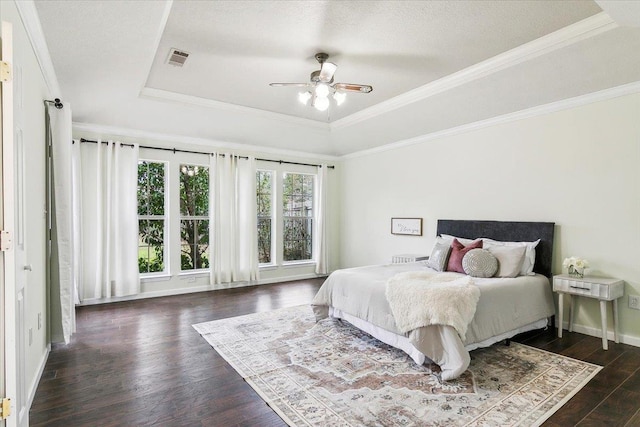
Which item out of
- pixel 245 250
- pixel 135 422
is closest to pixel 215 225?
pixel 245 250

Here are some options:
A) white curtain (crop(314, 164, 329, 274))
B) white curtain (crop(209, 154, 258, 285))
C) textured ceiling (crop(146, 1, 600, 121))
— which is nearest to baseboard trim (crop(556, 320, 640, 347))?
textured ceiling (crop(146, 1, 600, 121))

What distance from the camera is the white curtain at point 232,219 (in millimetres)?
5895

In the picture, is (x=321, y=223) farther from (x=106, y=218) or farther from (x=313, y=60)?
(x=313, y=60)

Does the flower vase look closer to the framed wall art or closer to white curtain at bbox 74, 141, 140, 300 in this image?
the framed wall art

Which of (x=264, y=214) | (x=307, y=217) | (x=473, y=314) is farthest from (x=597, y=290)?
(x=264, y=214)

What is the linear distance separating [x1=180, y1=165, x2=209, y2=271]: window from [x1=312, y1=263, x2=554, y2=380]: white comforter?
9.16ft

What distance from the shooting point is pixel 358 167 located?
22.9 feet

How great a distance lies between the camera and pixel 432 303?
2846 millimetres

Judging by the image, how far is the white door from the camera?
5.53 feet

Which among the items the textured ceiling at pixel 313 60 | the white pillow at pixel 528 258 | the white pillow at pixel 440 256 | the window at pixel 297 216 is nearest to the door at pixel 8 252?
the textured ceiling at pixel 313 60

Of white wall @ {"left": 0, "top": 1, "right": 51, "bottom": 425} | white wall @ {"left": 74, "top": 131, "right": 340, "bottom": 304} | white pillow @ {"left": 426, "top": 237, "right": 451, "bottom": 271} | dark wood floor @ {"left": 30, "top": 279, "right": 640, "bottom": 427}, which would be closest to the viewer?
white wall @ {"left": 0, "top": 1, "right": 51, "bottom": 425}

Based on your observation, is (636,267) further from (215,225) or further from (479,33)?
(215,225)

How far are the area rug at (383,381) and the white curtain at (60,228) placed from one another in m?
1.34

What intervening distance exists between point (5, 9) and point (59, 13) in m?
0.60
